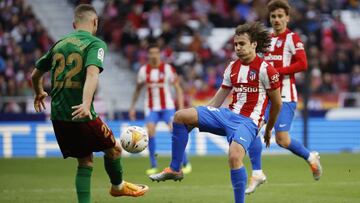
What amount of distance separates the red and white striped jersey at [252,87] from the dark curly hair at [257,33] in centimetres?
18

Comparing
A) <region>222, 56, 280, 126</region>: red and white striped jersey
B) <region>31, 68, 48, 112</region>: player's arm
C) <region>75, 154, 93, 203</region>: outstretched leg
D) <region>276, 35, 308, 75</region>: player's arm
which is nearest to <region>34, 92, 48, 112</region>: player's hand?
<region>31, 68, 48, 112</region>: player's arm

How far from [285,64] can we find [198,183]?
222cm

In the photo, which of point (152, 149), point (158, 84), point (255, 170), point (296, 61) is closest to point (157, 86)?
point (158, 84)

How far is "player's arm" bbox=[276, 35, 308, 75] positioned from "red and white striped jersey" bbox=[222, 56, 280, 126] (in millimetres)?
2047

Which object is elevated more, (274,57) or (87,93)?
(87,93)

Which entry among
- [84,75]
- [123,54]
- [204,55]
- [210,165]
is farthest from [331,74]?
[84,75]

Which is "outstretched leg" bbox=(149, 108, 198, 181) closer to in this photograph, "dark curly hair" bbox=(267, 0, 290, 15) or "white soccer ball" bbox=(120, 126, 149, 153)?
"white soccer ball" bbox=(120, 126, 149, 153)

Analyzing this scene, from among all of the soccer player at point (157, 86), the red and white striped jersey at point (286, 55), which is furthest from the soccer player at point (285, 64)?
the soccer player at point (157, 86)

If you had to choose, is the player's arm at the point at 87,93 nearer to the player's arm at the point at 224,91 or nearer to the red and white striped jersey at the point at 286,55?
the player's arm at the point at 224,91

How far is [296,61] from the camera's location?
37.9ft

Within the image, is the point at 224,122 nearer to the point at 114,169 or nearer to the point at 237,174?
the point at 237,174

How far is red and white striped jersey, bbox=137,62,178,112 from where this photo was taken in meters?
15.5

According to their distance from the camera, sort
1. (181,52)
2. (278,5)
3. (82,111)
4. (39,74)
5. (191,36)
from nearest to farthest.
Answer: (82,111)
(39,74)
(278,5)
(181,52)
(191,36)

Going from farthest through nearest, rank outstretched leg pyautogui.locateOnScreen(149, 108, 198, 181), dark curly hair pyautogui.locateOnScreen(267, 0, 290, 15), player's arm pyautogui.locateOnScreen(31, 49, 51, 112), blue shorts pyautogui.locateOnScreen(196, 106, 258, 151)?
1. dark curly hair pyautogui.locateOnScreen(267, 0, 290, 15)
2. outstretched leg pyautogui.locateOnScreen(149, 108, 198, 181)
3. blue shorts pyautogui.locateOnScreen(196, 106, 258, 151)
4. player's arm pyautogui.locateOnScreen(31, 49, 51, 112)
